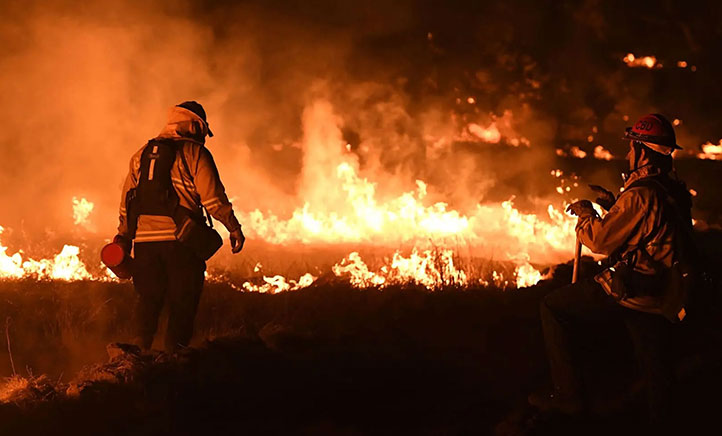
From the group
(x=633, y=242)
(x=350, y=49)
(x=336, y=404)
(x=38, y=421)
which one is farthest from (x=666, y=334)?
(x=350, y=49)

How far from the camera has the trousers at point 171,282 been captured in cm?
498

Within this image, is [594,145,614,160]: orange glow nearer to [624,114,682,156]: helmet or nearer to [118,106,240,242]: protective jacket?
[624,114,682,156]: helmet

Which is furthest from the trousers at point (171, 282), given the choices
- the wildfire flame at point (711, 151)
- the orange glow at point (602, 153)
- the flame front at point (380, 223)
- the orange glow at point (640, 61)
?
the orange glow at point (640, 61)

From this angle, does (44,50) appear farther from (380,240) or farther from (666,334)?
(666,334)

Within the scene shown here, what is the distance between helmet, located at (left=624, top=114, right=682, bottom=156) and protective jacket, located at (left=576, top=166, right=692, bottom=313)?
0.18m

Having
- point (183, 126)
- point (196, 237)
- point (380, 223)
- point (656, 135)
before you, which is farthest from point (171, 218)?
point (380, 223)

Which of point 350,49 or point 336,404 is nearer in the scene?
point 336,404

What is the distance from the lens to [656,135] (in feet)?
13.4

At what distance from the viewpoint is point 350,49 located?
18891mm

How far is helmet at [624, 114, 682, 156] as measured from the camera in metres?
4.07

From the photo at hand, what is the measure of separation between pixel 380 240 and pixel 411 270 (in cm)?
359

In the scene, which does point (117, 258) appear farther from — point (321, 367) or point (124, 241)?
point (321, 367)

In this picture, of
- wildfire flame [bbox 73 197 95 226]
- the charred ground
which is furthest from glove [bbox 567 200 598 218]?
wildfire flame [bbox 73 197 95 226]

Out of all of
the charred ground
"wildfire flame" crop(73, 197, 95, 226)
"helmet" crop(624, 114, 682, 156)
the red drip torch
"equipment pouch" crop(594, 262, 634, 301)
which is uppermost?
"wildfire flame" crop(73, 197, 95, 226)
